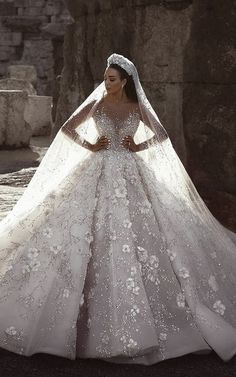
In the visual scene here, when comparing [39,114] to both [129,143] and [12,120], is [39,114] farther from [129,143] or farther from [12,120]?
[129,143]

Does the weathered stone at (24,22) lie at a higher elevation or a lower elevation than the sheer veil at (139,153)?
lower

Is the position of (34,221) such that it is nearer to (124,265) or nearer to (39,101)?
(124,265)

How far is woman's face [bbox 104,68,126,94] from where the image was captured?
3.79 meters

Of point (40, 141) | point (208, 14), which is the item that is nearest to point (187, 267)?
point (208, 14)

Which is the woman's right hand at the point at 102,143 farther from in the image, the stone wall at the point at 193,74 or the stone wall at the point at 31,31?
the stone wall at the point at 31,31

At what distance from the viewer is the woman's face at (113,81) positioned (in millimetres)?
3795

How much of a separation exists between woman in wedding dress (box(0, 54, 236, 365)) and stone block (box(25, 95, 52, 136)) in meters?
8.97

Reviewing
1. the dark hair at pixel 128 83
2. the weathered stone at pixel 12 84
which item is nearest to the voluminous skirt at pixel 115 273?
the dark hair at pixel 128 83

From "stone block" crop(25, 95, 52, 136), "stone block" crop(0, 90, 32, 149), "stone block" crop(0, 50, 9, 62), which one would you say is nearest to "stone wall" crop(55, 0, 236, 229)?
"stone block" crop(0, 90, 32, 149)

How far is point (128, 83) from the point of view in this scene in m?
3.86

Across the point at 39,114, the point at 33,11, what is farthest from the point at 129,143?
the point at 33,11

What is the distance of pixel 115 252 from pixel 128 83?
0.98 meters

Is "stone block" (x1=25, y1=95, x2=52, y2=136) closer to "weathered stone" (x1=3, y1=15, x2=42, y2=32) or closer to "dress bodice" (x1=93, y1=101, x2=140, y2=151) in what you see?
"dress bodice" (x1=93, y1=101, x2=140, y2=151)

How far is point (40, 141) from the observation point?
40.4 ft
